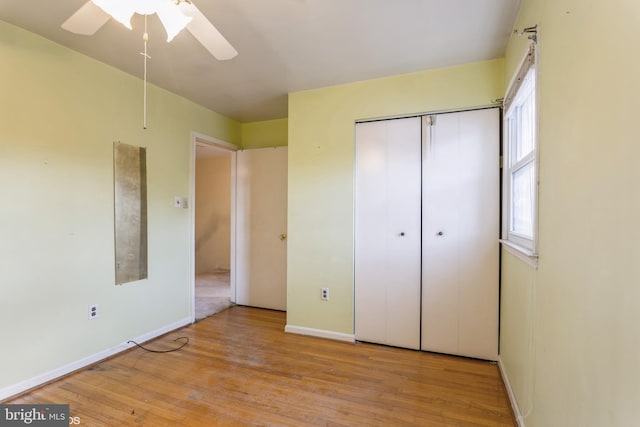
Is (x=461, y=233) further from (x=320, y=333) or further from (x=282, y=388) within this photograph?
(x=282, y=388)

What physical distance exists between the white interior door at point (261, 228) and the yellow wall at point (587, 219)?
2.83 metres

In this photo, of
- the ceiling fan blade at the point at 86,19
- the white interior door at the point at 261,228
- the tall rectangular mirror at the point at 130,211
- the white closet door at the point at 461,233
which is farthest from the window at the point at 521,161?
the tall rectangular mirror at the point at 130,211

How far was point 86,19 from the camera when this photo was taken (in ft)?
4.65

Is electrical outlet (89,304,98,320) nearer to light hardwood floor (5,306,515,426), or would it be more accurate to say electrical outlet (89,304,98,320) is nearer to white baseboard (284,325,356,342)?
light hardwood floor (5,306,515,426)

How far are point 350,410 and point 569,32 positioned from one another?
214 centimetres

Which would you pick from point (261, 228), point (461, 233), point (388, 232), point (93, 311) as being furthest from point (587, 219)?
point (261, 228)

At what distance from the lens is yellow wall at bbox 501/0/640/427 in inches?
28.7

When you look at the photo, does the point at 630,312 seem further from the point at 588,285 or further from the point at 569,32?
the point at 569,32

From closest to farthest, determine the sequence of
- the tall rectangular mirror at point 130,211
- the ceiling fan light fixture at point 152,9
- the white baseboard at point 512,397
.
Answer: the ceiling fan light fixture at point 152,9, the white baseboard at point 512,397, the tall rectangular mirror at point 130,211

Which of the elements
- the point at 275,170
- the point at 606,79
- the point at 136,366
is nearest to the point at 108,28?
the point at 275,170

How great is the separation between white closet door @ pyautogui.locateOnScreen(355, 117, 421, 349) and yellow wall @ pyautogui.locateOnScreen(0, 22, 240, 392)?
1984mm

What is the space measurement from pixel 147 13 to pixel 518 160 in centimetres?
234

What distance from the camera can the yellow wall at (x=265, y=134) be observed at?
396cm

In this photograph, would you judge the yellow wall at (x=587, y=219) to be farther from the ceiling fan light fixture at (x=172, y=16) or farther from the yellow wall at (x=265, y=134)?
the yellow wall at (x=265, y=134)
